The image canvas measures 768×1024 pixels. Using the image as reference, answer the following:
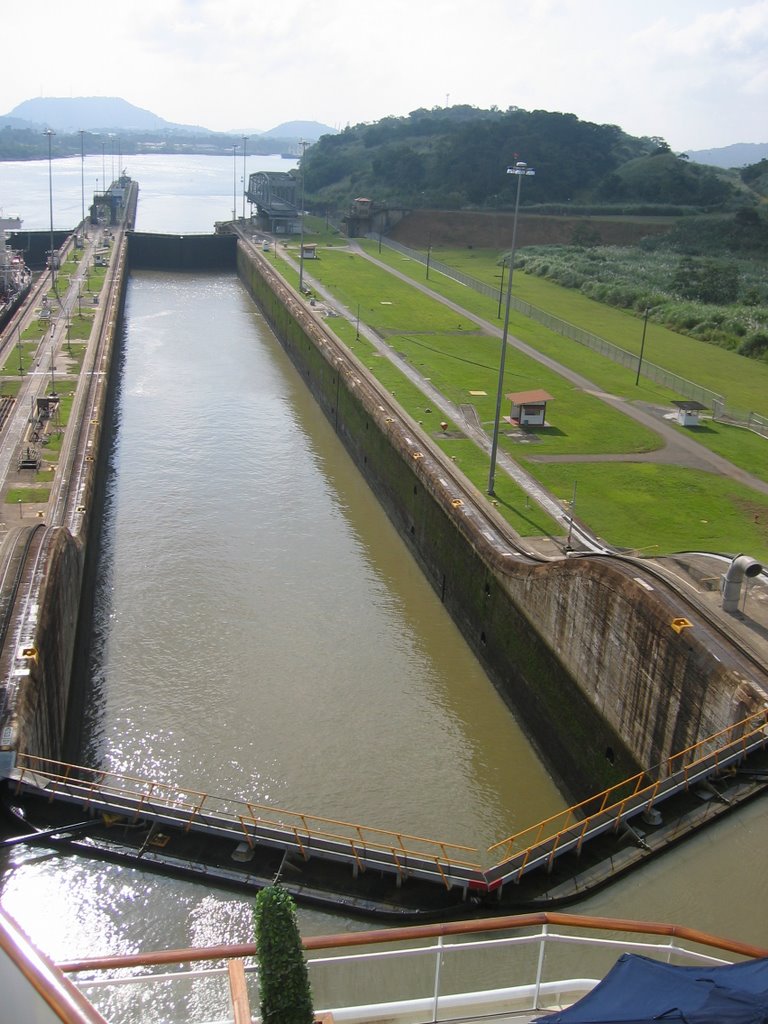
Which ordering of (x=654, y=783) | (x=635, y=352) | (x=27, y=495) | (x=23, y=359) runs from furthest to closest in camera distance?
(x=635, y=352) → (x=23, y=359) → (x=27, y=495) → (x=654, y=783)

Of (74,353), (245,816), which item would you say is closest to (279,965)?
(245,816)

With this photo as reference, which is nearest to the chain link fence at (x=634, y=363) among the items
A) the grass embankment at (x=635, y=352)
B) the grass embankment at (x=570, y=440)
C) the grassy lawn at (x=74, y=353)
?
the grass embankment at (x=635, y=352)

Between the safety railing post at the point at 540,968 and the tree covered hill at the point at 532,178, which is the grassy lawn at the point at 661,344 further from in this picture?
the tree covered hill at the point at 532,178

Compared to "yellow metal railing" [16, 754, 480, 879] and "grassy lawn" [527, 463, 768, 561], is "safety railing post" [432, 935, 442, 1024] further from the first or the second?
"grassy lawn" [527, 463, 768, 561]

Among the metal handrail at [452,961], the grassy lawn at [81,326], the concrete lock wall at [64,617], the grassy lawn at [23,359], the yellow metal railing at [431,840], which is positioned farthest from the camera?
the grassy lawn at [81,326]

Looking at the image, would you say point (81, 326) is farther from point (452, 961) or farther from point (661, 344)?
point (452, 961)
